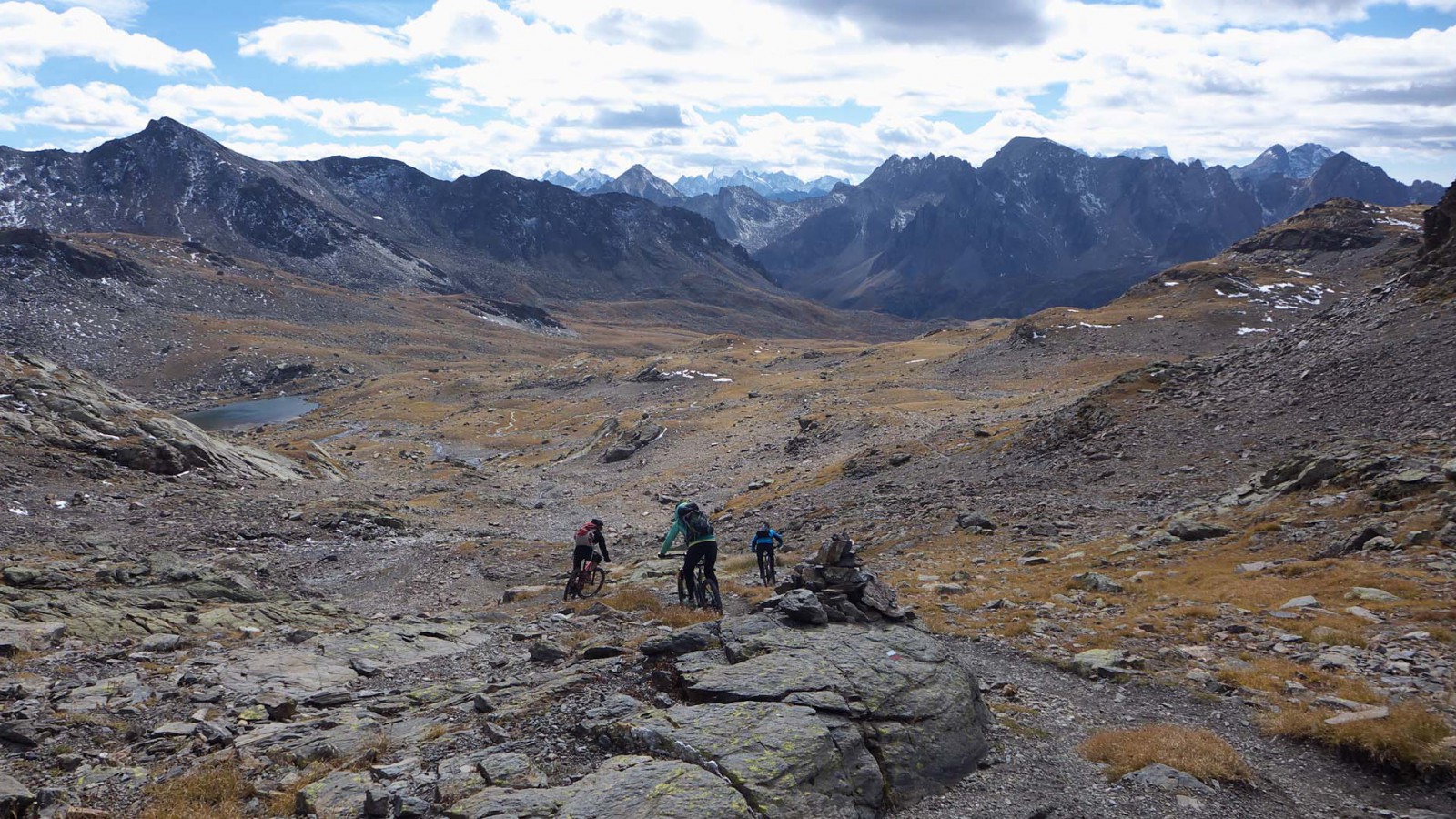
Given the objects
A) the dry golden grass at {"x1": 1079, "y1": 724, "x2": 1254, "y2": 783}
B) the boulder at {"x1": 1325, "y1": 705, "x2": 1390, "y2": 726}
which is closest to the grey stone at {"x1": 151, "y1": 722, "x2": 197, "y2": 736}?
the dry golden grass at {"x1": 1079, "y1": 724, "x2": 1254, "y2": 783}

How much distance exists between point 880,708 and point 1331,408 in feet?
94.6

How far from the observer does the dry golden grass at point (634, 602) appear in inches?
808

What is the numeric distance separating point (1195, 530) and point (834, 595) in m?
15.4

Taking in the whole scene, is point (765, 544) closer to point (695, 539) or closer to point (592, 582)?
point (592, 582)

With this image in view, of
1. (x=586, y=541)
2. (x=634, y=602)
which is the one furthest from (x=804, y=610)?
(x=586, y=541)

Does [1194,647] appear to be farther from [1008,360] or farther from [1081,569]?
[1008,360]

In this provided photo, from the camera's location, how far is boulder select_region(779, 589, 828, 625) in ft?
44.9

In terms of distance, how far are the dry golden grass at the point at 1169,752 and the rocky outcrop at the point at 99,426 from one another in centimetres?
4313

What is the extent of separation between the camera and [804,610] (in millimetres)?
13703

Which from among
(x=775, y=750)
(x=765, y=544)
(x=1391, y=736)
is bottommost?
(x=765, y=544)

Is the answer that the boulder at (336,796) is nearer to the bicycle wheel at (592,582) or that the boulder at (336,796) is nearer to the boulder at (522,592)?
the bicycle wheel at (592,582)

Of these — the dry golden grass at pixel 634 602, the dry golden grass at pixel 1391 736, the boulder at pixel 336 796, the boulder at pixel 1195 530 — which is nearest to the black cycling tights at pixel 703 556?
the dry golden grass at pixel 634 602

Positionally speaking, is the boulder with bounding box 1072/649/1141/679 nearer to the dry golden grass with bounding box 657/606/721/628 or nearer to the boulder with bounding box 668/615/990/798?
the boulder with bounding box 668/615/990/798

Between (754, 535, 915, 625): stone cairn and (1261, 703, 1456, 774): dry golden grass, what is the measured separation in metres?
6.18
